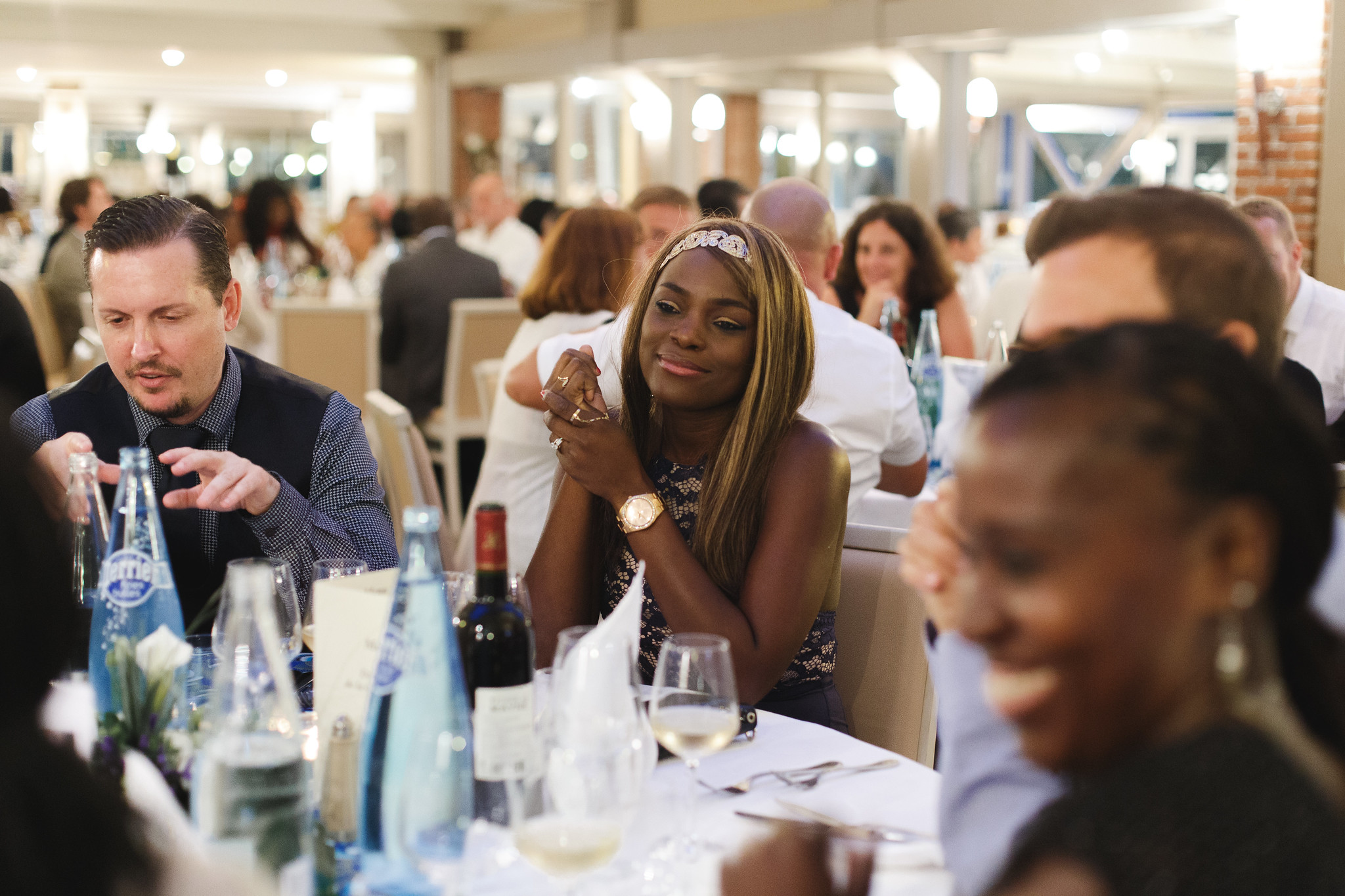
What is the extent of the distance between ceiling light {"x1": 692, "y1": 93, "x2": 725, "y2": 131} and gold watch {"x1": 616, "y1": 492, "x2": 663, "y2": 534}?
10.8 m

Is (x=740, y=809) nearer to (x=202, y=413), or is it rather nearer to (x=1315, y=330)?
(x=202, y=413)

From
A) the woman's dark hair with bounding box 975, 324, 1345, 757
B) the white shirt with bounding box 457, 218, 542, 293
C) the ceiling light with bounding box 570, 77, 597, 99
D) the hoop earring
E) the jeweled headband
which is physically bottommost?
the hoop earring

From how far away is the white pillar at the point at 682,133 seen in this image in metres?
11.9

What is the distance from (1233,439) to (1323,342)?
3766mm

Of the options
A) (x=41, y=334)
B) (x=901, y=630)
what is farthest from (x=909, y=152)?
(x=901, y=630)

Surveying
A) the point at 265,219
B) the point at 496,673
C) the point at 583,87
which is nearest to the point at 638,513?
the point at 496,673

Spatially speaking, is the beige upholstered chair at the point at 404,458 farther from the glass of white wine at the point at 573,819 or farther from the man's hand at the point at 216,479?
the glass of white wine at the point at 573,819

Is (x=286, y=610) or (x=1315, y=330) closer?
(x=286, y=610)

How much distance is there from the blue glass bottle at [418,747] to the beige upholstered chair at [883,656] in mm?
961

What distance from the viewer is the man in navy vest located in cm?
194

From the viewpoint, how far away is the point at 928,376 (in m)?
3.59

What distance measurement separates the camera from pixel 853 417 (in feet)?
9.18

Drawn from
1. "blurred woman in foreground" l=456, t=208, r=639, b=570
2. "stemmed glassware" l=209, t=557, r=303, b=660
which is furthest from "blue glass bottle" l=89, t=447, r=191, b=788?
Answer: "blurred woman in foreground" l=456, t=208, r=639, b=570

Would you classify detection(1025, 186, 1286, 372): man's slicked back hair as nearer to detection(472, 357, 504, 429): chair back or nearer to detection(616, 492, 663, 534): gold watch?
detection(616, 492, 663, 534): gold watch
